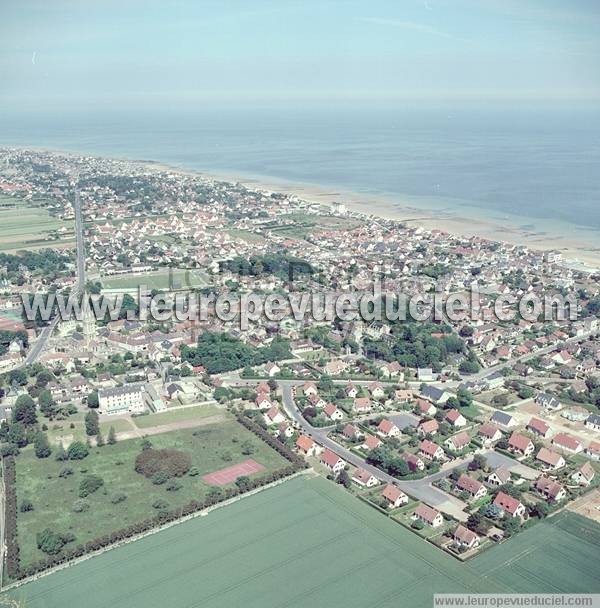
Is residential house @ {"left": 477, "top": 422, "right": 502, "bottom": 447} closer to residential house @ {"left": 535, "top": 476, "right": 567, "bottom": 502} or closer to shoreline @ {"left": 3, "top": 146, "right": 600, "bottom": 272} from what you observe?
residential house @ {"left": 535, "top": 476, "right": 567, "bottom": 502}

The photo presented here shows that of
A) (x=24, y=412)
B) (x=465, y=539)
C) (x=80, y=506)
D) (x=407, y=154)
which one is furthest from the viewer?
(x=407, y=154)

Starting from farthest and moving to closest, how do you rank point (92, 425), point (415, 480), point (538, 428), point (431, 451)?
point (538, 428) < point (92, 425) < point (431, 451) < point (415, 480)

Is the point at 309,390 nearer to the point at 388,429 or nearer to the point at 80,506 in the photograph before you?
the point at 388,429

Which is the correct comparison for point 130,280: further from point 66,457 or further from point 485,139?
point 485,139

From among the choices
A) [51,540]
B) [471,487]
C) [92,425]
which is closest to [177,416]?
[92,425]

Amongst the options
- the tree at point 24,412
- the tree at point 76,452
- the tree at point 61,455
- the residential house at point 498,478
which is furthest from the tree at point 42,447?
the residential house at point 498,478

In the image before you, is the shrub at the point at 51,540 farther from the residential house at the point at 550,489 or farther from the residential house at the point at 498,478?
the residential house at the point at 550,489
